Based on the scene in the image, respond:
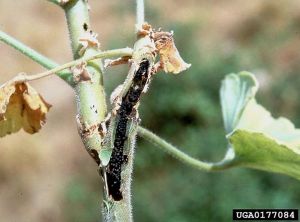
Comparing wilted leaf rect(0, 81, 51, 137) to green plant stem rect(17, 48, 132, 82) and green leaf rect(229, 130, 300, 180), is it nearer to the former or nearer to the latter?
green plant stem rect(17, 48, 132, 82)

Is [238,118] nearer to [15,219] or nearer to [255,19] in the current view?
[15,219]

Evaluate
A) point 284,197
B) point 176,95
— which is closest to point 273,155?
point 284,197

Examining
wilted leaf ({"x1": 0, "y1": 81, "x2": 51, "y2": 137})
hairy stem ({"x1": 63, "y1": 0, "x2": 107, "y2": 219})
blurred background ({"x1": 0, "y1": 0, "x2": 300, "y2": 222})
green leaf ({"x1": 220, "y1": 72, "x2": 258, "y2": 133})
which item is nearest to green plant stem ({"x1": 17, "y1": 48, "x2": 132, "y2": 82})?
hairy stem ({"x1": 63, "y1": 0, "x2": 107, "y2": 219})

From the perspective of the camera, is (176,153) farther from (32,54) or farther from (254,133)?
(32,54)

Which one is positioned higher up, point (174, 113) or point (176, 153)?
point (174, 113)

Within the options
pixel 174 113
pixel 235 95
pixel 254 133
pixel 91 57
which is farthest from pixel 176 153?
pixel 174 113

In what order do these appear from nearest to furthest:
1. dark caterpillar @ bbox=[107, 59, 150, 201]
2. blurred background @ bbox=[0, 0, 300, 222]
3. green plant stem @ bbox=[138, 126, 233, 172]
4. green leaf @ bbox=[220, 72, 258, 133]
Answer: dark caterpillar @ bbox=[107, 59, 150, 201] → green plant stem @ bbox=[138, 126, 233, 172] → green leaf @ bbox=[220, 72, 258, 133] → blurred background @ bbox=[0, 0, 300, 222]

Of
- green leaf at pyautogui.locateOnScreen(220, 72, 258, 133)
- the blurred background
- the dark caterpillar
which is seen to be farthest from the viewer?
the blurred background
